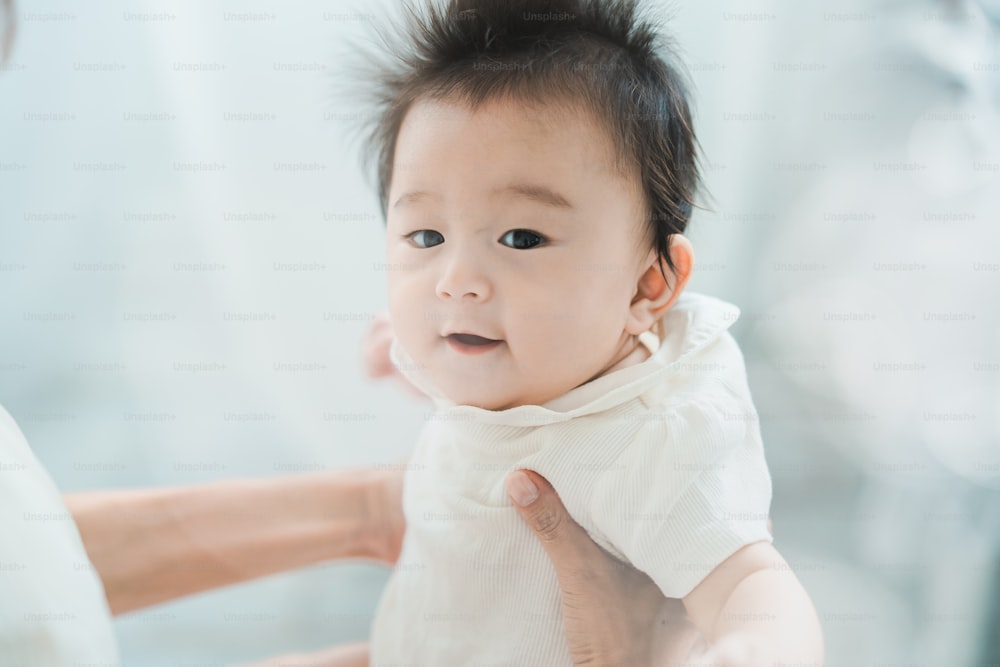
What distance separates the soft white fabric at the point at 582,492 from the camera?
775 mm

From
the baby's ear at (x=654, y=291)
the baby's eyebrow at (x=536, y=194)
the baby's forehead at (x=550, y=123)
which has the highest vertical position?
the baby's forehead at (x=550, y=123)

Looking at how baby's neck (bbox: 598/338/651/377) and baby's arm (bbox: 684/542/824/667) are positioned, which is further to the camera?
baby's neck (bbox: 598/338/651/377)

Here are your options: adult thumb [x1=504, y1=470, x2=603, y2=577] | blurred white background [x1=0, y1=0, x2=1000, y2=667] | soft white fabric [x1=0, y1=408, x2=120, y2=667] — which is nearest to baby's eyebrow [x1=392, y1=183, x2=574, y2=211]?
adult thumb [x1=504, y1=470, x2=603, y2=577]

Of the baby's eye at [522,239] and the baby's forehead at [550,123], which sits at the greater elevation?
the baby's forehead at [550,123]

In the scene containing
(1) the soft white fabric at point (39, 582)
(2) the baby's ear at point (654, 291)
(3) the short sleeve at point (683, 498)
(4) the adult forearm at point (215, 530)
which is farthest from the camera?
(4) the adult forearm at point (215, 530)

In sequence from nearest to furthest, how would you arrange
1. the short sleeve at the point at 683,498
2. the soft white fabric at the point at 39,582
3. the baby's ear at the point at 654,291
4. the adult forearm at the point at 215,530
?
1. the soft white fabric at the point at 39,582
2. the short sleeve at the point at 683,498
3. the baby's ear at the point at 654,291
4. the adult forearm at the point at 215,530

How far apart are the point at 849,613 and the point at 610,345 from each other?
0.66 metres

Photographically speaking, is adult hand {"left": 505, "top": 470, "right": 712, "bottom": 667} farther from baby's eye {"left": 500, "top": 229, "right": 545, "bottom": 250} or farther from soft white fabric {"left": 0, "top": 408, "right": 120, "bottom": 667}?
soft white fabric {"left": 0, "top": 408, "right": 120, "bottom": 667}

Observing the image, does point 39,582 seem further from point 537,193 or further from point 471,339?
point 537,193

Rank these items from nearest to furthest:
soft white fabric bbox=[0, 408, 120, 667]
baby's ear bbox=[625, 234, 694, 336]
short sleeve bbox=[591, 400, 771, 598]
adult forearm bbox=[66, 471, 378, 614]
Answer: soft white fabric bbox=[0, 408, 120, 667] < short sleeve bbox=[591, 400, 771, 598] < baby's ear bbox=[625, 234, 694, 336] < adult forearm bbox=[66, 471, 378, 614]

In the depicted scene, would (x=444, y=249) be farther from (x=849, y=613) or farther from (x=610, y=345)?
(x=849, y=613)

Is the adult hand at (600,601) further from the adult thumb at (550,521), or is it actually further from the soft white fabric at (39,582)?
the soft white fabric at (39,582)

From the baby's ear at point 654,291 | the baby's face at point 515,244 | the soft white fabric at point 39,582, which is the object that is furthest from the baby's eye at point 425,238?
the soft white fabric at point 39,582

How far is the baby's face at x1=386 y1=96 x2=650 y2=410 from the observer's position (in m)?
0.80
